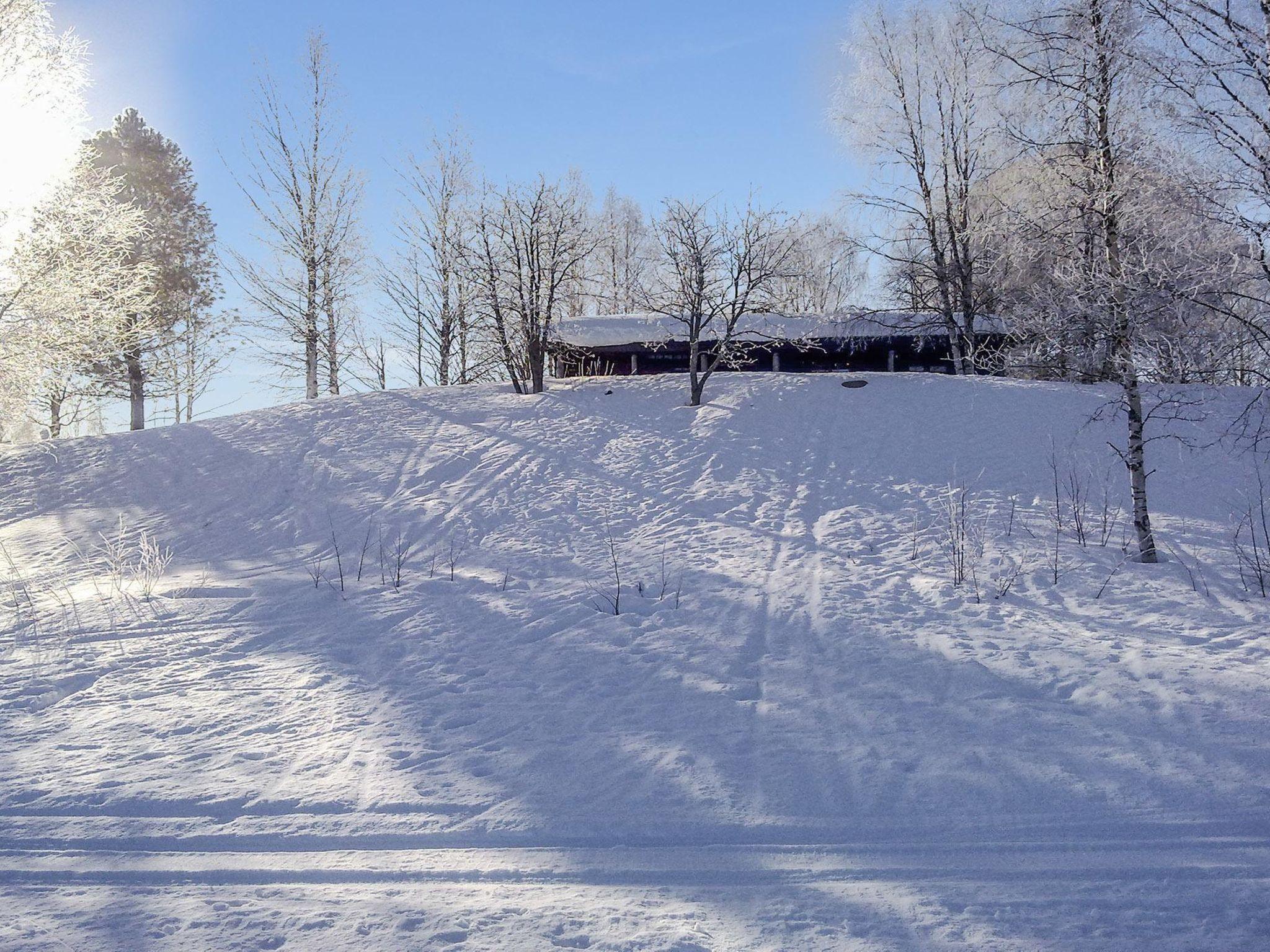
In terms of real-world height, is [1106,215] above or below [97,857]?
above

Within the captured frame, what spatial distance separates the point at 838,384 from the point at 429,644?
45.1 feet

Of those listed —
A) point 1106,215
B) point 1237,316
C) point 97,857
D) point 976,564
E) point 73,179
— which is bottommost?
point 97,857

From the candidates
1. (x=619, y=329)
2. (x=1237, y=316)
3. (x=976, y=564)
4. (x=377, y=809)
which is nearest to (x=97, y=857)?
(x=377, y=809)

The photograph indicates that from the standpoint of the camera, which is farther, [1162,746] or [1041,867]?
[1162,746]

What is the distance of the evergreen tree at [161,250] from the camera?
22.8 m

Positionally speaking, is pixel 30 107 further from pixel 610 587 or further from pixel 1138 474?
pixel 1138 474

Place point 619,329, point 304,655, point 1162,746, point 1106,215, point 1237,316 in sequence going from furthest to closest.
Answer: point 619,329, point 1106,215, point 1237,316, point 304,655, point 1162,746

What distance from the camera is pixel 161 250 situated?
23.2 metres

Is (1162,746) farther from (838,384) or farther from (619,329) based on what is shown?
(619,329)

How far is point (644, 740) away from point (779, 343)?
1619 centimetres

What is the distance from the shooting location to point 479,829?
3.25 meters

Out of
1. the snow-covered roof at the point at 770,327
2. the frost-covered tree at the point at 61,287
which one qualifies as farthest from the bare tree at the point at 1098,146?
the frost-covered tree at the point at 61,287

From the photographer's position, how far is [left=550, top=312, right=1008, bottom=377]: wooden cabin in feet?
64.1

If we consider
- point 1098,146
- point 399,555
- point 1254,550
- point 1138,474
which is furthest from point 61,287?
point 1254,550
